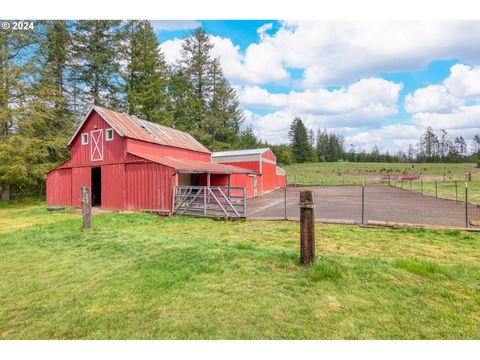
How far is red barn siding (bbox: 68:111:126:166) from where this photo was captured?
1457 cm

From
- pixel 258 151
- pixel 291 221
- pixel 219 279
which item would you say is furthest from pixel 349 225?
pixel 258 151

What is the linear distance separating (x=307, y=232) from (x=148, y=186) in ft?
35.4

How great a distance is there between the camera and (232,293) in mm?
3404

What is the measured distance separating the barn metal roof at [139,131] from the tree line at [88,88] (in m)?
5.46

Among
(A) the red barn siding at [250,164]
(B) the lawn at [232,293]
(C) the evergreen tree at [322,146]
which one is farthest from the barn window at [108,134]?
(C) the evergreen tree at [322,146]

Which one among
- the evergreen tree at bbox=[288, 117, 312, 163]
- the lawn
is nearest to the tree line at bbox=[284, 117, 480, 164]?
the evergreen tree at bbox=[288, 117, 312, 163]

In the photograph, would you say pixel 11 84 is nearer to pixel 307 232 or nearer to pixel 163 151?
pixel 163 151

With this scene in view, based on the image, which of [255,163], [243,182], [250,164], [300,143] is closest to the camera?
[243,182]

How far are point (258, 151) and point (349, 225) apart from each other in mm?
16699

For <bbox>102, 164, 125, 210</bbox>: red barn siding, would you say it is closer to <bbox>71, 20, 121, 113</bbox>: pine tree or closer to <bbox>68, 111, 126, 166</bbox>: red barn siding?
<bbox>68, 111, 126, 166</bbox>: red barn siding

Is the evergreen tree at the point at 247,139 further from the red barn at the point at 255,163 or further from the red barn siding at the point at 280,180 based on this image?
the red barn at the point at 255,163

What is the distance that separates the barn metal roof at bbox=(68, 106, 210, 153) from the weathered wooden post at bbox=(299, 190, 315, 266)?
12.7 metres

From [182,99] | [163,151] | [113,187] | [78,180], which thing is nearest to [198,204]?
[113,187]

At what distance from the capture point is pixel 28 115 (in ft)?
60.8
